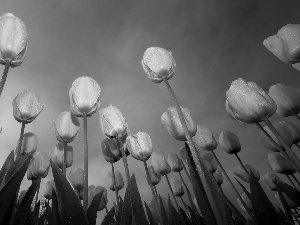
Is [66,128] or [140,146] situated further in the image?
[140,146]

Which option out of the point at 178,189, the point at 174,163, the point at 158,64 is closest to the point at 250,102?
the point at 158,64

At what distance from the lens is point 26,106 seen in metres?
2.94

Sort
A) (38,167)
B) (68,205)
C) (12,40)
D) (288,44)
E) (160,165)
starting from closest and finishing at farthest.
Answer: (68,205)
(12,40)
(288,44)
(38,167)
(160,165)

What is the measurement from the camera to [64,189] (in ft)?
3.20

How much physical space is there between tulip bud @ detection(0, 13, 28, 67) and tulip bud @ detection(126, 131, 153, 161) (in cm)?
173

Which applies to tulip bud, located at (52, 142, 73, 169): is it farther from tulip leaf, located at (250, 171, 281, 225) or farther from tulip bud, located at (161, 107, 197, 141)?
tulip leaf, located at (250, 171, 281, 225)

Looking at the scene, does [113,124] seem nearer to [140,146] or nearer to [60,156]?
[140,146]

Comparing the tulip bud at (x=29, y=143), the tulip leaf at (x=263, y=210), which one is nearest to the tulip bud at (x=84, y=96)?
the tulip leaf at (x=263, y=210)

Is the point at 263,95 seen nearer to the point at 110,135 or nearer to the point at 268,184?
the point at 110,135

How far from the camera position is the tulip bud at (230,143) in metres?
4.52

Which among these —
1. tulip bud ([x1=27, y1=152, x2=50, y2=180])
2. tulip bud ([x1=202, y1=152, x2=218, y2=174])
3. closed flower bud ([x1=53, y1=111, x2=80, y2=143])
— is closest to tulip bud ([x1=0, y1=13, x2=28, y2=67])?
closed flower bud ([x1=53, y1=111, x2=80, y2=143])

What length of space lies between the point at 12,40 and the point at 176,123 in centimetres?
192

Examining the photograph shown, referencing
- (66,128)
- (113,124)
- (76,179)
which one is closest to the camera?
(113,124)

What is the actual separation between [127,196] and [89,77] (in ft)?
5.36
